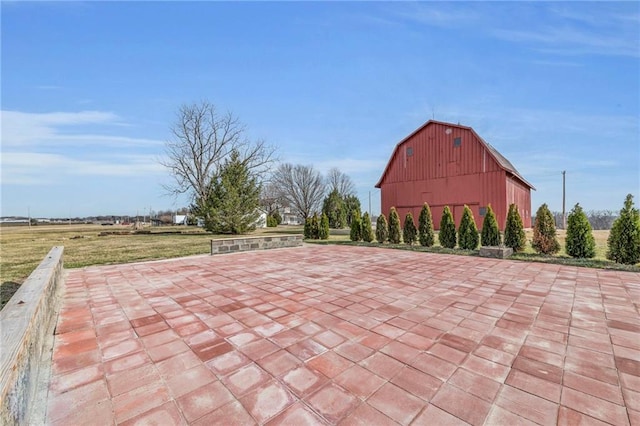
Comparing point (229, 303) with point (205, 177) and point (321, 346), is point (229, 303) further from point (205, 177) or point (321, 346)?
point (205, 177)

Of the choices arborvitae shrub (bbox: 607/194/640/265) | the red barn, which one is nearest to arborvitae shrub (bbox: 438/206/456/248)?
arborvitae shrub (bbox: 607/194/640/265)

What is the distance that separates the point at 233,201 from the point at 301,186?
1456 cm

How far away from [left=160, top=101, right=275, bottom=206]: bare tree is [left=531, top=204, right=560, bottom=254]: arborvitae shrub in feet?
53.3

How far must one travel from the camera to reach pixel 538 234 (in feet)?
23.4

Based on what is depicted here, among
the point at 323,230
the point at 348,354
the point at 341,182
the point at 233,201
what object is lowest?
the point at 348,354

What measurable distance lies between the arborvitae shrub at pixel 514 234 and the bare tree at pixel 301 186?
22666 mm

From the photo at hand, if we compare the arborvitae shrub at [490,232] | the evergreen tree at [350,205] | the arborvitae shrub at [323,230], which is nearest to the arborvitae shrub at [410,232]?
the arborvitae shrub at [490,232]

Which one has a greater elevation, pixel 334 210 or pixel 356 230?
pixel 334 210

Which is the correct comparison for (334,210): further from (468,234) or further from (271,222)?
(468,234)

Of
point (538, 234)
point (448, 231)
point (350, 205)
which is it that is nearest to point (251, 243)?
point (448, 231)

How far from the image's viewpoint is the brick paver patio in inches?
58.7

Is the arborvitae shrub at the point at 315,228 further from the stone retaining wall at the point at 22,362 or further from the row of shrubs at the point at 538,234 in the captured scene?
the stone retaining wall at the point at 22,362

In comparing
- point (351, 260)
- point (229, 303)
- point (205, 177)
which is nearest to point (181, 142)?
point (205, 177)

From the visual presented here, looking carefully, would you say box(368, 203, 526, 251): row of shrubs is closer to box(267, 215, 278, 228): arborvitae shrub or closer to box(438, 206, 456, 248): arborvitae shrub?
box(438, 206, 456, 248): arborvitae shrub
